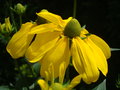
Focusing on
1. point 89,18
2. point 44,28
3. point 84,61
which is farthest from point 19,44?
point 89,18

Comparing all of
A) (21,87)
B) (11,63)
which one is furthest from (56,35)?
(11,63)

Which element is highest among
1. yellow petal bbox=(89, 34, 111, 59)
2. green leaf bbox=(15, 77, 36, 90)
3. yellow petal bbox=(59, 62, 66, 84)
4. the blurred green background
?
yellow petal bbox=(59, 62, 66, 84)

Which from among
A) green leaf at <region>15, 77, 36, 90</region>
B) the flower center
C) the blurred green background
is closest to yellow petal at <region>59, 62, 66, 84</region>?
the flower center

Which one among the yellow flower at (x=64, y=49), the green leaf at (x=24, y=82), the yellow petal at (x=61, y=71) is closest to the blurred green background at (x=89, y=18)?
the green leaf at (x=24, y=82)

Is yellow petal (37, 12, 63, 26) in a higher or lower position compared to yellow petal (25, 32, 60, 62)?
higher

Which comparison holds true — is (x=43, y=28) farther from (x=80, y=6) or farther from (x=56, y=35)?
(x=80, y=6)

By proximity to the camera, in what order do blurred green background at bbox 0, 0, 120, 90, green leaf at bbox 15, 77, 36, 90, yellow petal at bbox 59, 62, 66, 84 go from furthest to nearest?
blurred green background at bbox 0, 0, 120, 90
green leaf at bbox 15, 77, 36, 90
yellow petal at bbox 59, 62, 66, 84

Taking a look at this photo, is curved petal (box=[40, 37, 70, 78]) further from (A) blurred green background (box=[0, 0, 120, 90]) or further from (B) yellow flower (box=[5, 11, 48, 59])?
(A) blurred green background (box=[0, 0, 120, 90])
